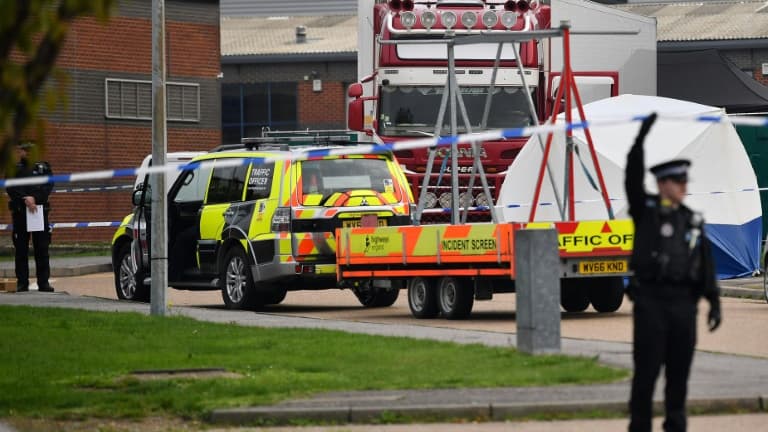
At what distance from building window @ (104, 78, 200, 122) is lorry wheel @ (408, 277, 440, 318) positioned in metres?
25.1

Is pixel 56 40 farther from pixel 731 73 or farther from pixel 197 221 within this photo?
pixel 731 73

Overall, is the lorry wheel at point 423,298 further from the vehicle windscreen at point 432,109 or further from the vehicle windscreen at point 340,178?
the vehicle windscreen at point 432,109

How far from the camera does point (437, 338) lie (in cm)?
1525

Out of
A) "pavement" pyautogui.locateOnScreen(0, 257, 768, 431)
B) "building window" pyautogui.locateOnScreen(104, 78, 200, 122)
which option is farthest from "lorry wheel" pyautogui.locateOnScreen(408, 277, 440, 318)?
"building window" pyautogui.locateOnScreen(104, 78, 200, 122)

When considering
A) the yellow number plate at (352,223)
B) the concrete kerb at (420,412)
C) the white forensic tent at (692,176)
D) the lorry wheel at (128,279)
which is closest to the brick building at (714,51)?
the white forensic tent at (692,176)

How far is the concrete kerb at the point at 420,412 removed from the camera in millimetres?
10695

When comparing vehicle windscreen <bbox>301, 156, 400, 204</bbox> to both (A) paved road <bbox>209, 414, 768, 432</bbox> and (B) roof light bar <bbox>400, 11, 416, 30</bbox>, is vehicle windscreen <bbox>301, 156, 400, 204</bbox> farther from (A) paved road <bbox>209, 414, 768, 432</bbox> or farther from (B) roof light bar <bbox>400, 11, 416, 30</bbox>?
(A) paved road <bbox>209, 414, 768, 432</bbox>

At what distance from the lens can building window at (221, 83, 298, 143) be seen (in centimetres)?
5850

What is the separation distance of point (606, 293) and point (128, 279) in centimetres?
689

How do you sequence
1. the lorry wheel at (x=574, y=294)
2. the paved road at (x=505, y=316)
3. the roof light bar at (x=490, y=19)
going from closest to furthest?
the paved road at (x=505, y=316)
the lorry wheel at (x=574, y=294)
the roof light bar at (x=490, y=19)

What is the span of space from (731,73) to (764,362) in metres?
24.8

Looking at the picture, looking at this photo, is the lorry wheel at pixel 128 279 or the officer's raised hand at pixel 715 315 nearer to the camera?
the officer's raised hand at pixel 715 315

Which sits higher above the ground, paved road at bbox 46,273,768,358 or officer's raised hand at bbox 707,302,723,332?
officer's raised hand at bbox 707,302,723,332

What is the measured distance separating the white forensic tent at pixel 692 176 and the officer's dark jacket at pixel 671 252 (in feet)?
54.3
